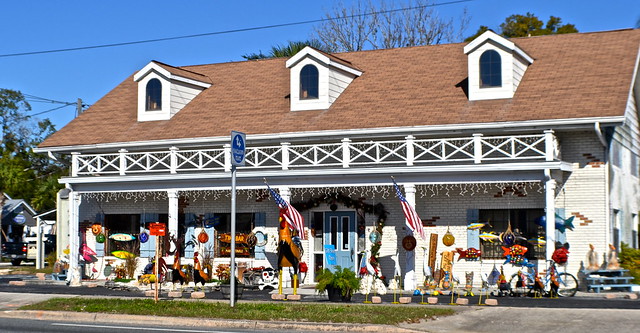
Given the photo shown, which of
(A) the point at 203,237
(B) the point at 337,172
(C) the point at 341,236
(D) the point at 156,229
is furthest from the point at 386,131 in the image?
(D) the point at 156,229

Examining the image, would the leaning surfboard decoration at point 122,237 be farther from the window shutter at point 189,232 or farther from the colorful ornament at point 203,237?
the colorful ornament at point 203,237

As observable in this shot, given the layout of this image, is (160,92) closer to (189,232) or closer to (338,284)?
(189,232)

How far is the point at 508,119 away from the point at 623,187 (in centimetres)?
468

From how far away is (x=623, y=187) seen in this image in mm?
26203

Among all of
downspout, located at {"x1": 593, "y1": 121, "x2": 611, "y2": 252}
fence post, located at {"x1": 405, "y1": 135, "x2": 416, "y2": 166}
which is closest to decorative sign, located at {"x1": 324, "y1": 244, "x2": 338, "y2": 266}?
fence post, located at {"x1": 405, "y1": 135, "x2": 416, "y2": 166}

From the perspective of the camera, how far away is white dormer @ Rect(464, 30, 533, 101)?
2570 cm

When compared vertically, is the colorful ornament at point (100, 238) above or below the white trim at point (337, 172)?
below

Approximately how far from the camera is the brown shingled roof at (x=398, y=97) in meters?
24.5

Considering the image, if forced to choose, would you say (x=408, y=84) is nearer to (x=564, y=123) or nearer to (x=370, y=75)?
(x=370, y=75)

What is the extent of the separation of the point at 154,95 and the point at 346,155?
8.62 m

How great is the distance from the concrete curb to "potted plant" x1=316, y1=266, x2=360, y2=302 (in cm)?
418

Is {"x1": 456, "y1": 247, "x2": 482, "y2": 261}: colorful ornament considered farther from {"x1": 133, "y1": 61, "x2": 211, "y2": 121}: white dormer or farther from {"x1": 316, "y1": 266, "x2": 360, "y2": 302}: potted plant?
{"x1": 133, "y1": 61, "x2": 211, "y2": 121}: white dormer

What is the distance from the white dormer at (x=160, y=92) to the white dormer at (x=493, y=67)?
980 cm

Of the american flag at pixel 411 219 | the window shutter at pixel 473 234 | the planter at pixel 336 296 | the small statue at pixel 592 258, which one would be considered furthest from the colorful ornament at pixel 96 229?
the small statue at pixel 592 258
